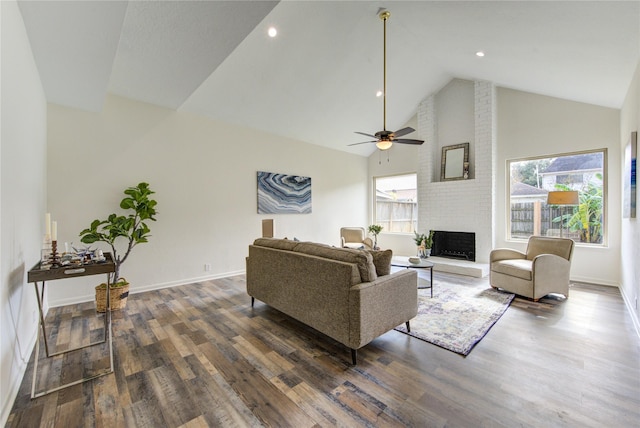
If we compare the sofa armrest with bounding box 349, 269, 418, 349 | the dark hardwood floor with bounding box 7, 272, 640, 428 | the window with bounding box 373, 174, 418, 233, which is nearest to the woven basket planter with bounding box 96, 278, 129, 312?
the dark hardwood floor with bounding box 7, 272, 640, 428

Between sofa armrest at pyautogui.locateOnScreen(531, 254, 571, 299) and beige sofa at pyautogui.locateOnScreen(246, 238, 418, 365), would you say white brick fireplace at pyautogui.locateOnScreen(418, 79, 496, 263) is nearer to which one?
sofa armrest at pyautogui.locateOnScreen(531, 254, 571, 299)

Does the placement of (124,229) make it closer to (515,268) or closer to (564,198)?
(515,268)

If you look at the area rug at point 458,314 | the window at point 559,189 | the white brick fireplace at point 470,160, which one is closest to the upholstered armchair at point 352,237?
the white brick fireplace at point 470,160

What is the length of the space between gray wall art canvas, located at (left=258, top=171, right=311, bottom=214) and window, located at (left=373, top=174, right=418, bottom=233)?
2.43m

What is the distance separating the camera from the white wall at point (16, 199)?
1754 mm

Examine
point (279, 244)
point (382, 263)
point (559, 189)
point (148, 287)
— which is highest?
A: point (559, 189)

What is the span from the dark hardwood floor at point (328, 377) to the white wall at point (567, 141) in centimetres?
174

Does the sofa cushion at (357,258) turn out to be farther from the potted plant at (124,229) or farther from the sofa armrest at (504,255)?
the sofa armrest at (504,255)

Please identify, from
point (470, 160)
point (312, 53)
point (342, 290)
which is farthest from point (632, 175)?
point (312, 53)

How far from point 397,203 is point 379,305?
17.7ft

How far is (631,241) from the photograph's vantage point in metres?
3.31

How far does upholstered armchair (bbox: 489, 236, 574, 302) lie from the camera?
11.9ft

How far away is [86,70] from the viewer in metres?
2.79

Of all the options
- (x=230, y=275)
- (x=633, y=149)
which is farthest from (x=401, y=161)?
(x=230, y=275)
